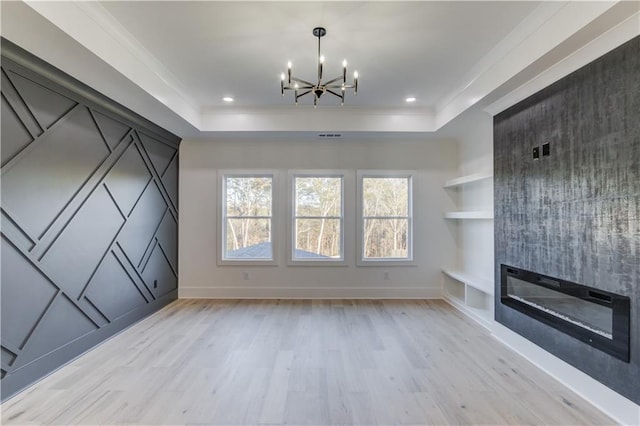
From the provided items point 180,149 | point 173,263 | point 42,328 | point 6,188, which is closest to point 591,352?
point 42,328

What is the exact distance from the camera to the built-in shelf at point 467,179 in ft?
13.0

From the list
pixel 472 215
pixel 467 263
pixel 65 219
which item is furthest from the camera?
pixel 467 263

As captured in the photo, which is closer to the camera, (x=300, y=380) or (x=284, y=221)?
(x=300, y=380)

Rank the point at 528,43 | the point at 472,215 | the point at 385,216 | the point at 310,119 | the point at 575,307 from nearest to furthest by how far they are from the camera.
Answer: the point at 575,307, the point at 528,43, the point at 472,215, the point at 310,119, the point at 385,216

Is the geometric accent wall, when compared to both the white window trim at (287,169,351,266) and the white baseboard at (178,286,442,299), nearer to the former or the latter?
the white baseboard at (178,286,442,299)

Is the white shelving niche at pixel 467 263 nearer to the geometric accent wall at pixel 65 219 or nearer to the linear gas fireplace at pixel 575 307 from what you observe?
the linear gas fireplace at pixel 575 307

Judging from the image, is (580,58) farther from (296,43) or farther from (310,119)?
(310,119)

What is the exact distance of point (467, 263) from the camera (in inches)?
193

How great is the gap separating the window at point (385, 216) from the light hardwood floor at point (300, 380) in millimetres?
1569

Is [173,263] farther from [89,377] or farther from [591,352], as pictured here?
[591,352]

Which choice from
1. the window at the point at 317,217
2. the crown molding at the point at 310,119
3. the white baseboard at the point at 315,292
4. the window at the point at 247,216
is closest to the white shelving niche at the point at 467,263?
the white baseboard at the point at 315,292

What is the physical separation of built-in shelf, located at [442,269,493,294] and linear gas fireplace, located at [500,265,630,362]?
0.55 m

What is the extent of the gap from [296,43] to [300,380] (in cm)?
314

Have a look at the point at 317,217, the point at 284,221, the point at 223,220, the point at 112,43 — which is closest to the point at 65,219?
the point at 112,43
